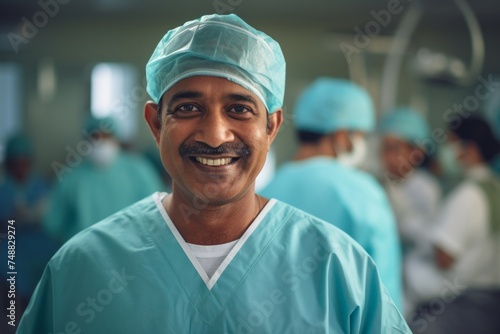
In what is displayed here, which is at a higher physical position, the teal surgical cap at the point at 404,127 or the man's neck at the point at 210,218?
the man's neck at the point at 210,218

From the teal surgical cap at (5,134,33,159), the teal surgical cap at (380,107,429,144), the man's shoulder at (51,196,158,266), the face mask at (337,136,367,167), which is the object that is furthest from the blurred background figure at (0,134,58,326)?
the man's shoulder at (51,196,158,266)

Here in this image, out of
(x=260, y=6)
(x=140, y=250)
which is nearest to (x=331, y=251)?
(x=140, y=250)

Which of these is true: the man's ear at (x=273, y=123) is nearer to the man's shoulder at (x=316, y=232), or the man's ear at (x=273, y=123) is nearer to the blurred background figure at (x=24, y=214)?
the man's shoulder at (x=316, y=232)

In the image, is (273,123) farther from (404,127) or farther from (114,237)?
(404,127)

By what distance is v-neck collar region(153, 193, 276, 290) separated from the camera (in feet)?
3.88

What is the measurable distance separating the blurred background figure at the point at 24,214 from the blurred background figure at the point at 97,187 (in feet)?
0.65

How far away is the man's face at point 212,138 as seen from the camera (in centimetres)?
112

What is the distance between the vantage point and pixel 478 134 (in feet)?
10.2

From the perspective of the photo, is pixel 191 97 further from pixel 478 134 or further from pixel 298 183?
pixel 478 134

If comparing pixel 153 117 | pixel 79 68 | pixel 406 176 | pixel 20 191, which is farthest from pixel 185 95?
pixel 79 68

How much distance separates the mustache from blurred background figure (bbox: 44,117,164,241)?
101 inches

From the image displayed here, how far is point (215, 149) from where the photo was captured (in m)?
1.12

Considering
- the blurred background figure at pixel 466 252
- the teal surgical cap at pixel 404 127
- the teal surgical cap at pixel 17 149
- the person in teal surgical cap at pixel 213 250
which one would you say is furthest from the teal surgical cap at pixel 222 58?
the teal surgical cap at pixel 17 149

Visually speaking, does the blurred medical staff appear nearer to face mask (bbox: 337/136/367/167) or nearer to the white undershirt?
face mask (bbox: 337/136/367/167)
